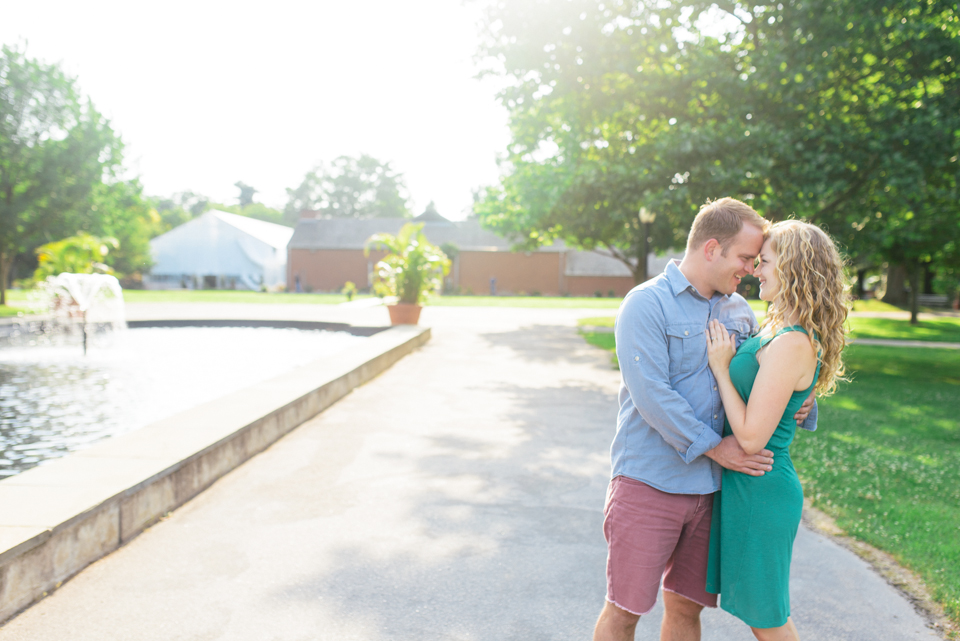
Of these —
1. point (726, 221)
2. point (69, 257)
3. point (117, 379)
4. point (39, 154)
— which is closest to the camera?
point (726, 221)

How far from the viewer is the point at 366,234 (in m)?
55.3

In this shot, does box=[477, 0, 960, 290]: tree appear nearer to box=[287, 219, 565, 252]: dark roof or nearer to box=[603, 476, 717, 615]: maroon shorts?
box=[603, 476, 717, 615]: maroon shorts

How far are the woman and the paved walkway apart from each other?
0.99m

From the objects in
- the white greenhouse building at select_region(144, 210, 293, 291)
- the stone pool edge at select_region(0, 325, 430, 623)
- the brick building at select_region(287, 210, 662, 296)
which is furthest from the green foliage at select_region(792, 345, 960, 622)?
the white greenhouse building at select_region(144, 210, 293, 291)

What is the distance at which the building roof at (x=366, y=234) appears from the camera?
179ft

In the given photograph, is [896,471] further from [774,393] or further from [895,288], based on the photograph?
[895,288]

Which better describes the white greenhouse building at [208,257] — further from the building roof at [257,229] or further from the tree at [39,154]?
the tree at [39,154]

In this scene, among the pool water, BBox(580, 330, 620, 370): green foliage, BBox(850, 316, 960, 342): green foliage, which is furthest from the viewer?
BBox(850, 316, 960, 342): green foliage

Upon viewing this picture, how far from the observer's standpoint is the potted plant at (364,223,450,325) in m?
15.9

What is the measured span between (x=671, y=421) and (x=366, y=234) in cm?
5454

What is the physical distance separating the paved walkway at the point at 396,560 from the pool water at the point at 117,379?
197 cm

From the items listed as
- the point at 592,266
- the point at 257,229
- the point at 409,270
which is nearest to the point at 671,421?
the point at 409,270

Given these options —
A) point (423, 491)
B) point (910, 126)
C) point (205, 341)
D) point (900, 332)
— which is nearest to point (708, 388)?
point (423, 491)

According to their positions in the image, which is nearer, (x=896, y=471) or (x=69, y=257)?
(x=896, y=471)
